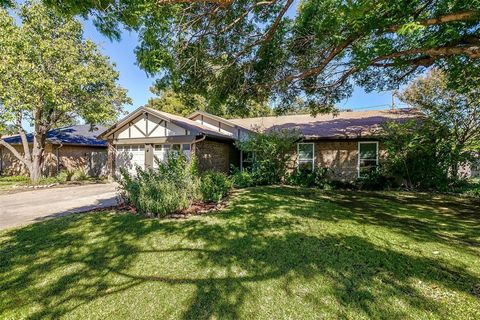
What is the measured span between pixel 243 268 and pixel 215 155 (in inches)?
432

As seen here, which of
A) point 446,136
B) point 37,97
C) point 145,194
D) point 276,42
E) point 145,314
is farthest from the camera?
point 37,97

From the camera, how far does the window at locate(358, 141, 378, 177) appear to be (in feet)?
40.7

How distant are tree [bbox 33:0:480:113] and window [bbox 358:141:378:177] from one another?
3.89m

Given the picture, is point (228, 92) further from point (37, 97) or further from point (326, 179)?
point (37, 97)

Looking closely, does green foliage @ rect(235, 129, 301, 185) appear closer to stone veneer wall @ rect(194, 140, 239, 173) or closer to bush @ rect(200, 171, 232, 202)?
stone veneer wall @ rect(194, 140, 239, 173)

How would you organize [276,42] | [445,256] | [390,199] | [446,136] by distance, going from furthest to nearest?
1. [446,136]
2. [390,199]
3. [276,42]
4. [445,256]

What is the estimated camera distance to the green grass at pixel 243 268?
9.73 ft

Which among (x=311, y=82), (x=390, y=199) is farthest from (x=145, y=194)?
(x=390, y=199)

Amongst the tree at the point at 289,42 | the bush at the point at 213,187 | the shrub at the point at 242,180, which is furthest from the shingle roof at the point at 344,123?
the bush at the point at 213,187

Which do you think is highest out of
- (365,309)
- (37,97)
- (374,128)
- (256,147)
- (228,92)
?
(37,97)

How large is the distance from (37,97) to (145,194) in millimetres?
9665

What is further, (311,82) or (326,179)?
(326,179)

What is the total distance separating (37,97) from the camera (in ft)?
39.4

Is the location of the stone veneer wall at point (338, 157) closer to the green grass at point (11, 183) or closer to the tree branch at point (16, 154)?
the green grass at point (11, 183)
